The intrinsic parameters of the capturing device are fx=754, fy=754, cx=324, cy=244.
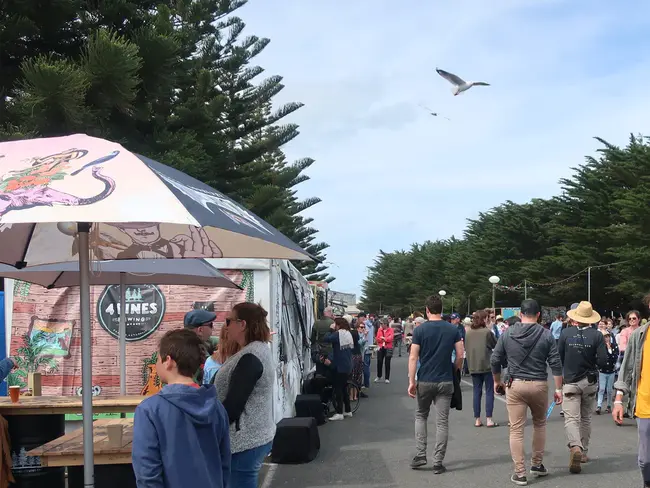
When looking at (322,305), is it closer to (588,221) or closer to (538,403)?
(538,403)

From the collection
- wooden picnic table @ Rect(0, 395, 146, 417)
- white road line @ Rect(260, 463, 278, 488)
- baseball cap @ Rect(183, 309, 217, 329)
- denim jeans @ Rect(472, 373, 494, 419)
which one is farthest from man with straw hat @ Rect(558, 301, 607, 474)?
wooden picnic table @ Rect(0, 395, 146, 417)

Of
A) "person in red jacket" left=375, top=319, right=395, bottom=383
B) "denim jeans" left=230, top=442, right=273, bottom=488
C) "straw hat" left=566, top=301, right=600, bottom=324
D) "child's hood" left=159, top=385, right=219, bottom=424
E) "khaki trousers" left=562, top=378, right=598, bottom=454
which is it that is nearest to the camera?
"child's hood" left=159, top=385, right=219, bottom=424

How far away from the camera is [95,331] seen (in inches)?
396

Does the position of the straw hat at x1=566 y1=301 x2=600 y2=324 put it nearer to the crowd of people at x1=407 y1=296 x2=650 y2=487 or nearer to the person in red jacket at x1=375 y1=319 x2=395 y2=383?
the crowd of people at x1=407 y1=296 x2=650 y2=487

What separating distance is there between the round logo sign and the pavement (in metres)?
2.57

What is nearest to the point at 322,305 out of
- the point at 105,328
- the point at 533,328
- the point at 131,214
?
Answer: the point at 105,328

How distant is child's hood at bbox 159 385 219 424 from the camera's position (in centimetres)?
322

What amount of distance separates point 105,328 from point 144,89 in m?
9.43

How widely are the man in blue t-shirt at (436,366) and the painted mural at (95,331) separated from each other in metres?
2.74

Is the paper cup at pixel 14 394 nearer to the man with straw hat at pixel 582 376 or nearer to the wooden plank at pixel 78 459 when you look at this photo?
the wooden plank at pixel 78 459

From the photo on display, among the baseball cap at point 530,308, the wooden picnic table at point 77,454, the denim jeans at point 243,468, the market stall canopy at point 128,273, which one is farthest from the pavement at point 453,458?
the denim jeans at point 243,468

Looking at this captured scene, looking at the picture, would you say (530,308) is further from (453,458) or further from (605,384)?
(605,384)

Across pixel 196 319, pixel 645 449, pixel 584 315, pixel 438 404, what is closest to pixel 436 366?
pixel 438 404

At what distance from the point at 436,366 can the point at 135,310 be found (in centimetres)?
426
